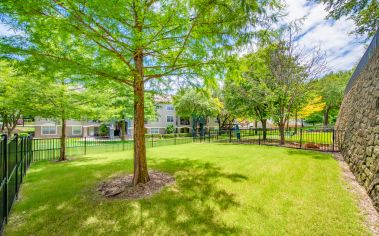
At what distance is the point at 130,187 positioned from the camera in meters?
5.06

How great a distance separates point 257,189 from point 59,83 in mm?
9548

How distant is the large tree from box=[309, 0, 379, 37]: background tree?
21.5ft

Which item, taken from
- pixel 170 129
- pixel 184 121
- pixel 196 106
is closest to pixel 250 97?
pixel 196 106

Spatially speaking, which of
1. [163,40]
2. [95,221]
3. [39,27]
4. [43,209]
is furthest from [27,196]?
[163,40]

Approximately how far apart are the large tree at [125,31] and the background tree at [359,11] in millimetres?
6541

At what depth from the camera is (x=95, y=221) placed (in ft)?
11.4

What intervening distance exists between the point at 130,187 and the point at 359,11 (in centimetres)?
1165

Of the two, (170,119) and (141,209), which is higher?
(170,119)

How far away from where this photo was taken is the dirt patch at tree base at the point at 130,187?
4680mm

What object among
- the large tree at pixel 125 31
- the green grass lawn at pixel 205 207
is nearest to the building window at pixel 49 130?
the green grass lawn at pixel 205 207

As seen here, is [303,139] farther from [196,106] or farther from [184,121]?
[184,121]

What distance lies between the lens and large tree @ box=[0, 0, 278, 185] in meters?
3.44

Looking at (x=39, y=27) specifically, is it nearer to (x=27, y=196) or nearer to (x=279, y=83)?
(x=27, y=196)

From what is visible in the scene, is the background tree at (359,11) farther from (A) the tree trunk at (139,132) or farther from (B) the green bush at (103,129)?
(B) the green bush at (103,129)
